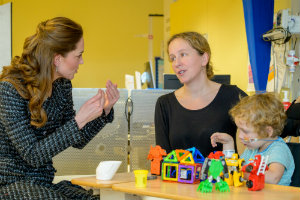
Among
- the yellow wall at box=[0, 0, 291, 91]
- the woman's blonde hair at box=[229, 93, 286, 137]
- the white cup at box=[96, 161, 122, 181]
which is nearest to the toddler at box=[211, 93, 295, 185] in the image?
the woman's blonde hair at box=[229, 93, 286, 137]

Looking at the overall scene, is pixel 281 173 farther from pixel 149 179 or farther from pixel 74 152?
pixel 74 152

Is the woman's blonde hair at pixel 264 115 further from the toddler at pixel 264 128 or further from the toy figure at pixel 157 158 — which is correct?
the toy figure at pixel 157 158

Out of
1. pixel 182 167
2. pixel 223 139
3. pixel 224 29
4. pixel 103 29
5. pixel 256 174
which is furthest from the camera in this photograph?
pixel 103 29

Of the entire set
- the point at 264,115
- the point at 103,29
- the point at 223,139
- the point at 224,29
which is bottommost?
the point at 223,139

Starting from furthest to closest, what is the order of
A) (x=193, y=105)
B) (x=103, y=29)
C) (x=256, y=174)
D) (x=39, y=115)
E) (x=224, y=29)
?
1. (x=103, y=29)
2. (x=224, y=29)
3. (x=193, y=105)
4. (x=39, y=115)
5. (x=256, y=174)

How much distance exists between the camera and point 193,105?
87.0 inches

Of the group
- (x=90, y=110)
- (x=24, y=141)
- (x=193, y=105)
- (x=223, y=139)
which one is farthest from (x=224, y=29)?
(x=24, y=141)

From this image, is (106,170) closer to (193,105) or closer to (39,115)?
(39,115)

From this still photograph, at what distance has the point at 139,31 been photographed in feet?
29.4

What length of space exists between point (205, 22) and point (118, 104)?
3064mm

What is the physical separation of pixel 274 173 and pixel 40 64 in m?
1.07

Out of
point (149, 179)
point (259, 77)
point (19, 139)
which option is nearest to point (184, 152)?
point (149, 179)

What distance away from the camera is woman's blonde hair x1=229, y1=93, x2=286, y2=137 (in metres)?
1.77

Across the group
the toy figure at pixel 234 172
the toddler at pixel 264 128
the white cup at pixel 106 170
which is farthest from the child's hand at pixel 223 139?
the white cup at pixel 106 170
